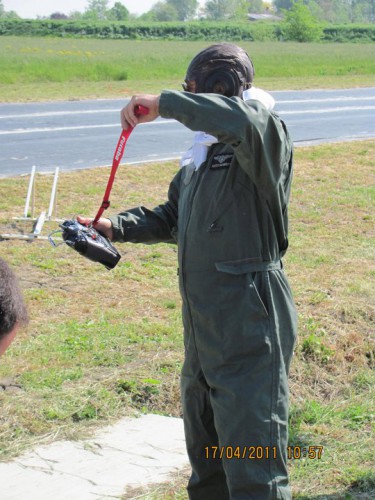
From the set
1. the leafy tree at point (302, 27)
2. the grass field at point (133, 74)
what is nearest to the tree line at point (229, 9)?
the leafy tree at point (302, 27)

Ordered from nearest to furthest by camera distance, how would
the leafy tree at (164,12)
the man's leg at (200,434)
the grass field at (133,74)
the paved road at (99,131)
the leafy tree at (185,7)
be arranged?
the man's leg at (200,434) → the paved road at (99,131) → the grass field at (133,74) → the leafy tree at (164,12) → the leafy tree at (185,7)

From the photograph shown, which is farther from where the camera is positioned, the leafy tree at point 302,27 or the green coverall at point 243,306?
the leafy tree at point 302,27

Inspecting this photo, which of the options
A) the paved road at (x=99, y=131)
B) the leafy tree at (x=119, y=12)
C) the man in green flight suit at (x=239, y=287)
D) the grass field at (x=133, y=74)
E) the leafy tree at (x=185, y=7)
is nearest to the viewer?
the man in green flight suit at (x=239, y=287)

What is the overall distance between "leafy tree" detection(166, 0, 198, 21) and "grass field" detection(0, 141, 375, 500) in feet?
551

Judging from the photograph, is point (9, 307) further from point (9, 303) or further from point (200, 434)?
point (200, 434)

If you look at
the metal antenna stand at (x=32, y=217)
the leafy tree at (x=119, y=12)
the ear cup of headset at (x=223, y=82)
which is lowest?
the metal antenna stand at (x=32, y=217)

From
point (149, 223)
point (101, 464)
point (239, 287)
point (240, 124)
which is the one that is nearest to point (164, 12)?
point (101, 464)

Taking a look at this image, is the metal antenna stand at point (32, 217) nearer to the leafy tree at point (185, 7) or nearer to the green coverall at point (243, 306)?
the green coverall at point (243, 306)

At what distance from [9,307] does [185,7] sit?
179195mm

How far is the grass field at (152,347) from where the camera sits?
435 centimetres

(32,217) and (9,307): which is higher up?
(9,307)

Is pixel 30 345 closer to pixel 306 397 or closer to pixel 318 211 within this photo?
pixel 306 397

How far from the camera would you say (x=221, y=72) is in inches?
117

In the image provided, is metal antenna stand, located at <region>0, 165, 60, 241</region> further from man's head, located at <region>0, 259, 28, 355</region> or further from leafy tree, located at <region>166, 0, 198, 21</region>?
leafy tree, located at <region>166, 0, 198, 21</region>
